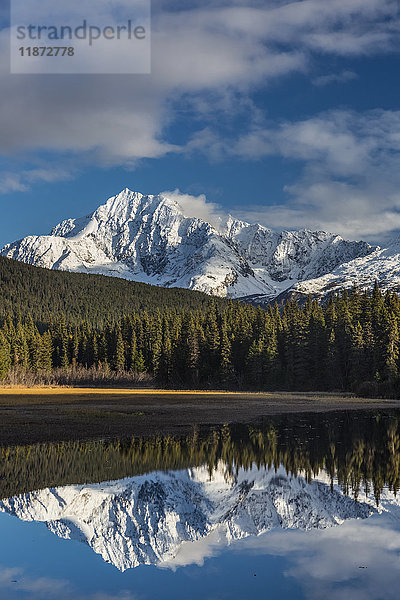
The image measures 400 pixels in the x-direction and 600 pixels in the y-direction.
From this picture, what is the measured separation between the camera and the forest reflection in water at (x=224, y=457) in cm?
2319

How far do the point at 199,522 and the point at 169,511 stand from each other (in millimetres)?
1291

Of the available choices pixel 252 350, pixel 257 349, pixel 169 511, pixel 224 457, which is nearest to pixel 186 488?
pixel 169 511

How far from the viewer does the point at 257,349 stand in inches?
4619

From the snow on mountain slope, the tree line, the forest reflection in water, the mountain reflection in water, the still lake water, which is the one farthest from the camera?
the tree line

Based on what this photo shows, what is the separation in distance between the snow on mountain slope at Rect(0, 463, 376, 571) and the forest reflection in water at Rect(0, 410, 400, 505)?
1349 mm

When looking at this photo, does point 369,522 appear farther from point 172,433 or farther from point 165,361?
point 165,361

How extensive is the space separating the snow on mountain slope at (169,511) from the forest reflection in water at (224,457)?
135 cm

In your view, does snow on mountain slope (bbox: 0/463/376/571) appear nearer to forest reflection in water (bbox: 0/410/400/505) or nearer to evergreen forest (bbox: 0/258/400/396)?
forest reflection in water (bbox: 0/410/400/505)

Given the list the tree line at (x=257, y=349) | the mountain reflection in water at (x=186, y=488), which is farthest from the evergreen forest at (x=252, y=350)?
the mountain reflection in water at (x=186, y=488)

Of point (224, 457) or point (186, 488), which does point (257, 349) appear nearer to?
point (224, 457)

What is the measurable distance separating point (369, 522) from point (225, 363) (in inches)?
4202

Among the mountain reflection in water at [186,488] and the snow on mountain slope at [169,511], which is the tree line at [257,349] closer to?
the mountain reflection in water at [186,488]

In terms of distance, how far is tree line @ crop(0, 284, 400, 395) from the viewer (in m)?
102

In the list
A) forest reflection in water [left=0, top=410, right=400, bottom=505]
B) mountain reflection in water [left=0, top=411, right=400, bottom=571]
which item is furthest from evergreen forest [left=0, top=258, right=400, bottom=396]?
mountain reflection in water [left=0, top=411, right=400, bottom=571]
